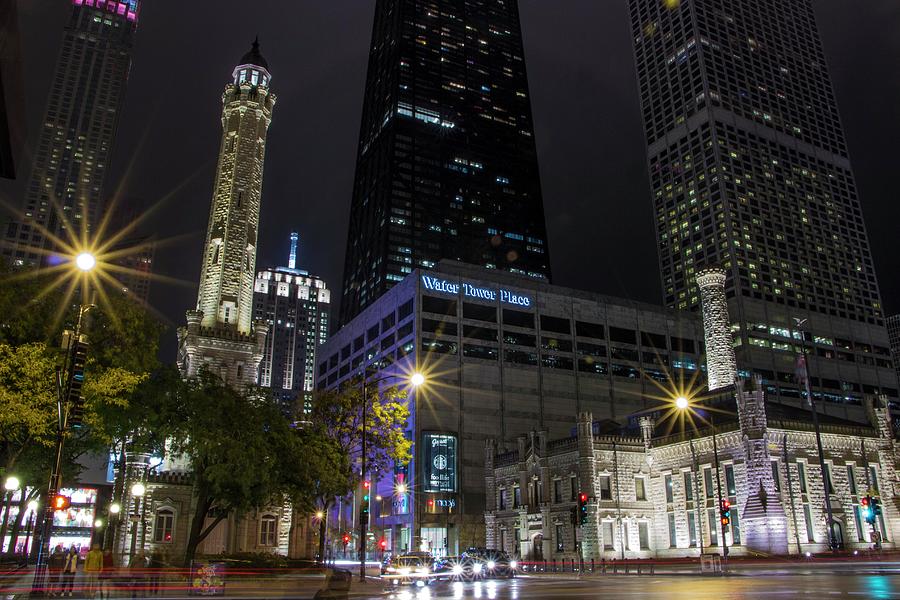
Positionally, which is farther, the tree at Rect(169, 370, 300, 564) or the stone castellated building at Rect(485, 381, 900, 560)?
the stone castellated building at Rect(485, 381, 900, 560)

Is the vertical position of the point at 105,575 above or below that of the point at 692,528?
below

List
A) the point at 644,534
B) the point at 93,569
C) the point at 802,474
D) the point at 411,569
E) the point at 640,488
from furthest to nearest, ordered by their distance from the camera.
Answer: the point at 640,488
the point at 644,534
the point at 802,474
the point at 411,569
the point at 93,569

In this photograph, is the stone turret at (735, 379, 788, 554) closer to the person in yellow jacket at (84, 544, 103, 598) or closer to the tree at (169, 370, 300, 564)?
the tree at (169, 370, 300, 564)

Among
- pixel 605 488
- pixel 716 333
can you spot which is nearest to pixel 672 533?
pixel 605 488

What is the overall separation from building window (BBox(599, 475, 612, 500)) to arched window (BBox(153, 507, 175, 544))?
3757 centimetres

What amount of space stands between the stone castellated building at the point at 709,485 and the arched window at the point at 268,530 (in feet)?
83.9

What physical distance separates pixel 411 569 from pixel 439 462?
5297cm

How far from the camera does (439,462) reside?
311 feet

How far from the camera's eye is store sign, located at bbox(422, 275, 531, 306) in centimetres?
10288

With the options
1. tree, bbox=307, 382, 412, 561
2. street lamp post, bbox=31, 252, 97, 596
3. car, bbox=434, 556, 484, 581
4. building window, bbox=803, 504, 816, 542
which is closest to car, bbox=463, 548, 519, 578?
car, bbox=434, 556, 484, 581

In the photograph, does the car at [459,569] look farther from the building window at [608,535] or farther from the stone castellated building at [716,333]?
the stone castellated building at [716,333]

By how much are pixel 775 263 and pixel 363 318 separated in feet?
375

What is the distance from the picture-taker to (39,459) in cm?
4144

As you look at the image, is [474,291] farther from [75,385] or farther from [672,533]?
[75,385]
